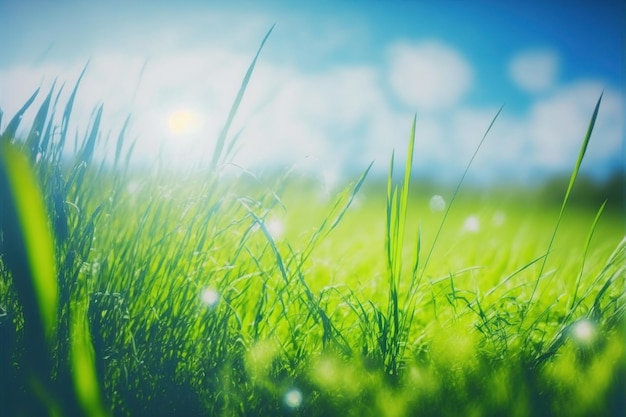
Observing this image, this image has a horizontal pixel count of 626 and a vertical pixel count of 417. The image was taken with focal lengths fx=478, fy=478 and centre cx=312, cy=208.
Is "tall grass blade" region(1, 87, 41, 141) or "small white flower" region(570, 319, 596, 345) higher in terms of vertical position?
"tall grass blade" region(1, 87, 41, 141)

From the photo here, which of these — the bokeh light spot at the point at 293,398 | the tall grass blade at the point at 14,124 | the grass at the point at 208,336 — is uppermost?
the tall grass blade at the point at 14,124

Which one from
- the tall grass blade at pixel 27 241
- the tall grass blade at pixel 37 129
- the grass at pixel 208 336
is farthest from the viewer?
the tall grass blade at pixel 37 129

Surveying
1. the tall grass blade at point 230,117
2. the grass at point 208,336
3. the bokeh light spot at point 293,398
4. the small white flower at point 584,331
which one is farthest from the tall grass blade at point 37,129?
the small white flower at point 584,331

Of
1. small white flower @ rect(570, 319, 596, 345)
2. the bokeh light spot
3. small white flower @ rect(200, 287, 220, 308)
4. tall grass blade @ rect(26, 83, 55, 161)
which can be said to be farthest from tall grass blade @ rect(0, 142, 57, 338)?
small white flower @ rect(570, 319, 596, 345)

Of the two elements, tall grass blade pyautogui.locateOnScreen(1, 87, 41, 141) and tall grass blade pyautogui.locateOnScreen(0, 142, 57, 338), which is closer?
tall grass blade pyautogui.locateOnScreen(0, 142, 57, 338)

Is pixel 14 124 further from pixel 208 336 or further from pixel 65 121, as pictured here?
pixel 208 336

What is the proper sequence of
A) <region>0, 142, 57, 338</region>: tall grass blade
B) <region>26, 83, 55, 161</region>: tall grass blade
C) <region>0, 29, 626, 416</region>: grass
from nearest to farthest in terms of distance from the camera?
<region>0, 142, 57, 338</region>: tall grass blade → <region>0, 29, 626, 416</region>: grass → <region>26, 83, 55, 161</region>: tall grass blade

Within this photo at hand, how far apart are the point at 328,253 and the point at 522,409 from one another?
45.1 inches

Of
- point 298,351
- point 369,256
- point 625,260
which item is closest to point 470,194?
point 369,256

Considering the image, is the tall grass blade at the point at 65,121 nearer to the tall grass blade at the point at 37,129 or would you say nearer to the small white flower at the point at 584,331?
the tall grass blade at the point at 37,129

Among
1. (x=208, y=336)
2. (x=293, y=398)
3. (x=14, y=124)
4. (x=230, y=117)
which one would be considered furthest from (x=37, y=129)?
(x=293, y=398)

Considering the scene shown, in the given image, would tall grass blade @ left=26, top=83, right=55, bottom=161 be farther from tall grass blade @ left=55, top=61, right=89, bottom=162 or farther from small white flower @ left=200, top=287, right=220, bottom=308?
small white flower @ left=200, top=287, right=220, bottom=308

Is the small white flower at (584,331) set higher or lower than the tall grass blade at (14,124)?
lower

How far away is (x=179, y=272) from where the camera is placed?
101 cm
